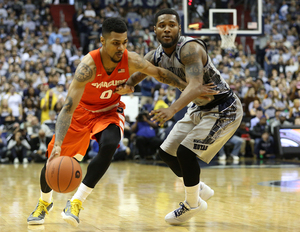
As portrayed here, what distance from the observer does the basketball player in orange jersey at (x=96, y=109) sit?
12.5ft

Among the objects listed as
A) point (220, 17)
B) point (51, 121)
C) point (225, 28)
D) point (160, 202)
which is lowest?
point (160, 202)

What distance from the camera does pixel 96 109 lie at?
14.1ft

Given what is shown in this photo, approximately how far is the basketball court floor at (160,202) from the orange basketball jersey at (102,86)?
117 centimetres

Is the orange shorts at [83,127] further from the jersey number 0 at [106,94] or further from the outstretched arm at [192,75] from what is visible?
the outstretched arm at [192,75]

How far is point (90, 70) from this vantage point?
389 centimetres

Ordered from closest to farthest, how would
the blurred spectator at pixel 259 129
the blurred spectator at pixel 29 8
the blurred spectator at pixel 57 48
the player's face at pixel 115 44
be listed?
1. the player's face at pixel 115 44
2. the blurred spectator at pixel 259 129
3. the blurred spectator at pixel 57 48
4. the blurred spectator at pixel 29 8

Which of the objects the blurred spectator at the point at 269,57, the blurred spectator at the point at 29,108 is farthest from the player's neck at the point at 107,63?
the blurred spectator at the point at 269,57

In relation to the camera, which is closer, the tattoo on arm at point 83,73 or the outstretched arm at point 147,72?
the tattoo on arm at point 83,73

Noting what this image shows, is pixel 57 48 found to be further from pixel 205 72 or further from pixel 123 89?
pixel 205 72

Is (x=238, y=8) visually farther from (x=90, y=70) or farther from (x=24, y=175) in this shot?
(x=90, y=70)

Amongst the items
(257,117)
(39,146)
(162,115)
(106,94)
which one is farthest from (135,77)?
(257,117)

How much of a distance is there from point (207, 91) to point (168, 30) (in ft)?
2.33

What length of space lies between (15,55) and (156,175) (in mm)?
8021

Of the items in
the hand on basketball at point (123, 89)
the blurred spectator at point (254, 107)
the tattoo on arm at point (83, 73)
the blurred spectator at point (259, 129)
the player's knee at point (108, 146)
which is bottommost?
the blurred spectator at point (259, 129)
